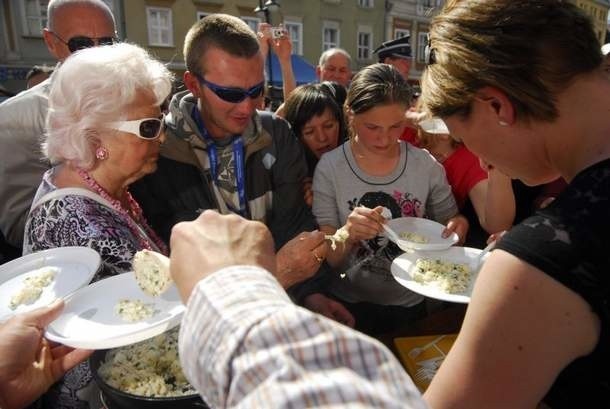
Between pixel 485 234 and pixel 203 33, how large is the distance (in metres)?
2.11

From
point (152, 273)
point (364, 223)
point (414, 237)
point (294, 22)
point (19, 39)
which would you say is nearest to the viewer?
point (152, 273)

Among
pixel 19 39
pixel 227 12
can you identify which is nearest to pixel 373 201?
pixel 19 39

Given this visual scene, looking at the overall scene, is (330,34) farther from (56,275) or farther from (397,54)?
(56,275)

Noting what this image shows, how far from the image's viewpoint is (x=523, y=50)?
39.6 inches

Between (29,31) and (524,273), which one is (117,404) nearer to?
(524,273)

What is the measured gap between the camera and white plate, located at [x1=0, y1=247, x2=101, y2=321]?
1.26 m

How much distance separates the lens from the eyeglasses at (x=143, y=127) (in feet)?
5.49

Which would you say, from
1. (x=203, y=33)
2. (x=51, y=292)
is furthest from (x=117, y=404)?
(x=203, y=33)

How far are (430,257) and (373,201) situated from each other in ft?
1.55

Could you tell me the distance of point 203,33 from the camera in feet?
7.68

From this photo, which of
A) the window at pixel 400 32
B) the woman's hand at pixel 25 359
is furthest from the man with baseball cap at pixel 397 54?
the window at pixel 400 32

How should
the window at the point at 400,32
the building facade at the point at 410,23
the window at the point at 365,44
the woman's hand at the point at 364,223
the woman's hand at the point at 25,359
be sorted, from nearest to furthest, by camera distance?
the woman's hand at the point at 25,359 → the woman's hand at the point at 364,223 → the window at the point at 365,44 → the building facade at the point at 410,23 → the window at the point at 400,32

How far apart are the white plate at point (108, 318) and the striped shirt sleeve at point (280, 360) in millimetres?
452

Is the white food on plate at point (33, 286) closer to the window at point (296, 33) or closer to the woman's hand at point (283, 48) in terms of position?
the woman's hand at point (283, 48)
